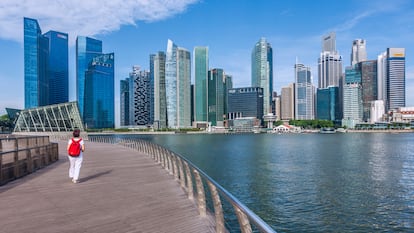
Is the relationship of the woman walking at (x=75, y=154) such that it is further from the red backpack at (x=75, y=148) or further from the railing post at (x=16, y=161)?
the railing post at (x=16, y=161)

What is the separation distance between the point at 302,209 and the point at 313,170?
58.4 ft

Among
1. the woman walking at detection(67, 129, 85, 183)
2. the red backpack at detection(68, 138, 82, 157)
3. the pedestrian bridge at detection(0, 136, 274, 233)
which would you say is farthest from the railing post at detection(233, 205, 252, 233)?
the red backpack at detection(68, 138, 82, 157)

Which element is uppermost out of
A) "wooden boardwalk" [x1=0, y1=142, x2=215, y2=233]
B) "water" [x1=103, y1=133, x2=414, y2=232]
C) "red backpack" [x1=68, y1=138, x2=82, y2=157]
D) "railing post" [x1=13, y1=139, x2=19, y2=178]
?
"red backpack" [x1=68, y1=138, x2=82, y2=157]

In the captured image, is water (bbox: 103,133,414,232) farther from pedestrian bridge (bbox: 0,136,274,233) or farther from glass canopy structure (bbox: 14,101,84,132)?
glass canopy structure (bbox: 14,101,84,132)

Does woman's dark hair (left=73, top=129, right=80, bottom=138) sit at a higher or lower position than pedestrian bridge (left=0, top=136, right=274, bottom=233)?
higher

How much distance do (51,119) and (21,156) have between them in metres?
98.2

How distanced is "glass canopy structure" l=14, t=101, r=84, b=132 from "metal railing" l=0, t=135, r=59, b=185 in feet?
278

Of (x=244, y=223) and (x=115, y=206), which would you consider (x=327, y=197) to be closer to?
(x=115, y=206)

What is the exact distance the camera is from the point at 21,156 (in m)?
12.7

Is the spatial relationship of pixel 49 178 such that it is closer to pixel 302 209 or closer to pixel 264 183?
pixel 302 209

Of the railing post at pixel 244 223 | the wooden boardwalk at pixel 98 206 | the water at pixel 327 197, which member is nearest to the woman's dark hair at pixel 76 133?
the wooden boardwalk at pixel 98 206

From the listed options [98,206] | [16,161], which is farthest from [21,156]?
[98,206]

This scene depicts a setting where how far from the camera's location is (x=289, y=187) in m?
25.0

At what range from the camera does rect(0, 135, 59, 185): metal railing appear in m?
11.2
